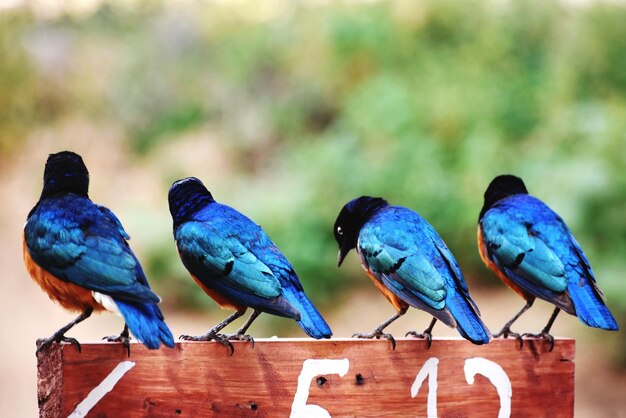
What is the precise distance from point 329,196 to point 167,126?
3499mm

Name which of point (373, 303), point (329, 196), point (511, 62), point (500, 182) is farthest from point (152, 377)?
point (511, 62)

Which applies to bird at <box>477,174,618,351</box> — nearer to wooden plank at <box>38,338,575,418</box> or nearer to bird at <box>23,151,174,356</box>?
wooden plank at <box>38,338,575,418</box>

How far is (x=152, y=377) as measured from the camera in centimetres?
234

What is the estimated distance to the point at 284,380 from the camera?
2379mm

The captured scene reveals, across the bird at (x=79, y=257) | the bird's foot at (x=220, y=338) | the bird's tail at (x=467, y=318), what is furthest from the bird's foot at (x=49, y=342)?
the bird's tail at (x=467, y=318)

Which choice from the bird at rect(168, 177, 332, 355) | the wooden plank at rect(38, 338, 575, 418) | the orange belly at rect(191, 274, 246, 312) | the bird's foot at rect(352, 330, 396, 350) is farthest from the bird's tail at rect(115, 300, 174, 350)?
the bird's foot at rect(352, 330, 396, 350)

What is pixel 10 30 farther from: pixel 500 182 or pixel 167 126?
pixel 500 182

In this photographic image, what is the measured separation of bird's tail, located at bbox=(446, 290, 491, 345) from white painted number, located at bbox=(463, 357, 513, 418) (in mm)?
121

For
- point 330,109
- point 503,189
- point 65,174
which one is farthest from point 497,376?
point 330,109

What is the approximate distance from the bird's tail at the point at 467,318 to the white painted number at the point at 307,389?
15.6 inches

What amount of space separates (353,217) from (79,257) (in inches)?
42.3

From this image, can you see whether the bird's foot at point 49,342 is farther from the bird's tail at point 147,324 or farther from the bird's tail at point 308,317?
the bird's tail at point 308,317

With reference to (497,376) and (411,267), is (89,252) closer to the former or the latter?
(411,267)

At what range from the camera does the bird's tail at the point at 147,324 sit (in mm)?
2131
